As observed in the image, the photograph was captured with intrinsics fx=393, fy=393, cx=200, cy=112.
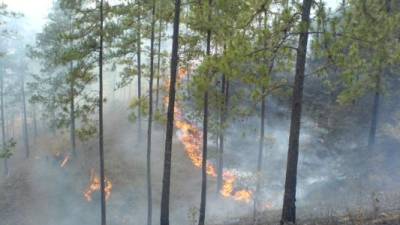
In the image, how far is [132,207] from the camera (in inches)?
1038

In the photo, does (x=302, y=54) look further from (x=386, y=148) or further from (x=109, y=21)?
(x=386, y=148)

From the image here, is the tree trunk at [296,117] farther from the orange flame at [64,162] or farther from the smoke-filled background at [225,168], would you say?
the orange flame at [64,162]

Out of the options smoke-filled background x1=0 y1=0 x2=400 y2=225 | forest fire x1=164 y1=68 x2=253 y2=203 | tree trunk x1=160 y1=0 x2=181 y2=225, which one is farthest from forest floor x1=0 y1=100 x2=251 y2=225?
tree trunk x1=160 y1=0 x2=181 y2=225

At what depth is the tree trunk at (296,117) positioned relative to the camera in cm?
1087

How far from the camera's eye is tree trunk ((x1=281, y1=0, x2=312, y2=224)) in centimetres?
1087

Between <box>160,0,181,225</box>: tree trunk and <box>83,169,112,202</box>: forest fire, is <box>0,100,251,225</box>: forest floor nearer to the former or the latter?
<box>83,169,112,202</box>: forest fire

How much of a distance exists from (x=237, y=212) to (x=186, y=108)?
1796cm

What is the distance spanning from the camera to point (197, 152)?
3216cm

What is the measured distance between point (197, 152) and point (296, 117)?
21168 millimetres

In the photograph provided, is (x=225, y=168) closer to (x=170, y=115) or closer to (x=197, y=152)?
(x=197, y=152)

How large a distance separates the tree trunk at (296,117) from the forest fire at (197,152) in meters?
12.3

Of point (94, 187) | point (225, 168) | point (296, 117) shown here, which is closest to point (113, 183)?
point (94, 187)

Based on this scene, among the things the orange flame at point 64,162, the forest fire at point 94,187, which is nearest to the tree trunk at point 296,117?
the forest fire at point 94,187

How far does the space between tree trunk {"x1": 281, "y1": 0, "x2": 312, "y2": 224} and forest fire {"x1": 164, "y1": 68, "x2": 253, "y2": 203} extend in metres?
12.3
